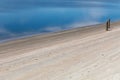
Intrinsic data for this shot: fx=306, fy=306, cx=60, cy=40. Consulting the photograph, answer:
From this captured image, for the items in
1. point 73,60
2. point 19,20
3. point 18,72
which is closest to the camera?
point 18,72

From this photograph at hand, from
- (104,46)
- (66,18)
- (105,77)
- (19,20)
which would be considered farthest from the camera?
(66,18)

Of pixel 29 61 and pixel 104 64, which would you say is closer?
pixel 104 64

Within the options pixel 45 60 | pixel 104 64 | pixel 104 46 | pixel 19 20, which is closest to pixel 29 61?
pixel 45 60

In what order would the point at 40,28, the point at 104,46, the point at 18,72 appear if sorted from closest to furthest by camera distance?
the point at 18,72 → the point at 104,46 → the point at 40,28

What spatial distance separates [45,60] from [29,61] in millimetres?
533

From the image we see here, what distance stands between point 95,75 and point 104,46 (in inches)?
176

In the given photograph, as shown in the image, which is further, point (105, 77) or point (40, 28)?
point (40, 28)

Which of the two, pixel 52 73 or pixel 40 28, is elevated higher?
Result: pixel 52 73

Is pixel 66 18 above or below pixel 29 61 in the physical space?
below

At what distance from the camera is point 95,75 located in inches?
323

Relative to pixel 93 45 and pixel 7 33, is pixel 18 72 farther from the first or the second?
pixel 7 33

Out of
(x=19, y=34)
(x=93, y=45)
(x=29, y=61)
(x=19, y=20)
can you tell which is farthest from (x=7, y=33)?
(x=29, y=61)

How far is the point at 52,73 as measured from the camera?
27.8 feet

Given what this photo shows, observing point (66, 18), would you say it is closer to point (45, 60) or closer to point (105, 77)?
point (45, 60)
